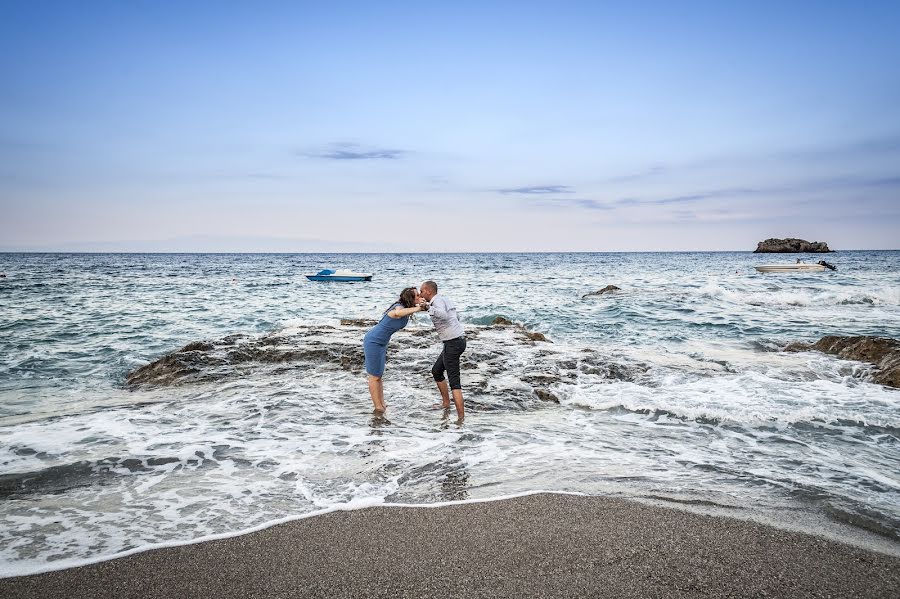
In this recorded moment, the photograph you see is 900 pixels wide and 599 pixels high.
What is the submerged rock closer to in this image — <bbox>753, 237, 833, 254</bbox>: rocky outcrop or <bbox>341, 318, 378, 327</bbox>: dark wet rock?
<bbox>341, 318, 378, 327</bbox>: dark wet rock

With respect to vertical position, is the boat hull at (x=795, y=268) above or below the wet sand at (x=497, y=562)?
above

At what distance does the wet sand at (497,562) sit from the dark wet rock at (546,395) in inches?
197

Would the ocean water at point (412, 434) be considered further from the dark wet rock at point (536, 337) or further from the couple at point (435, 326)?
the couple at point (435, 326)

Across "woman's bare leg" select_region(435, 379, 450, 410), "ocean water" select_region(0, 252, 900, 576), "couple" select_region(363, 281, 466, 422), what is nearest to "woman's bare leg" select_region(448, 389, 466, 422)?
"couple" select_region(363, 281, 466, 422)

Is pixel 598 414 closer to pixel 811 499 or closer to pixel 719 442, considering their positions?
pixel 719 442

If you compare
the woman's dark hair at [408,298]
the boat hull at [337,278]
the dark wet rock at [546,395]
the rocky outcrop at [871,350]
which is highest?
the woman's dark hair at [408,298]

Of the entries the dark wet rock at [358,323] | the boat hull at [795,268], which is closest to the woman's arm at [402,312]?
the dark wet rock at [358,323]

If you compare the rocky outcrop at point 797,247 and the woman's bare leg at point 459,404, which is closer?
the woman's bare leg at point 459,404

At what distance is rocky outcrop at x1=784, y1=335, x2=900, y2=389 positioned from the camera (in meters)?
10.6

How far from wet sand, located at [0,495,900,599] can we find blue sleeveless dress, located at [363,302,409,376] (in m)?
4.04

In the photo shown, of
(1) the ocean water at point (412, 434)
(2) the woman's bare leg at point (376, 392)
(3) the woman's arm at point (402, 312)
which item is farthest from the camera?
(2) the woman's bare leg at point (376, 392)

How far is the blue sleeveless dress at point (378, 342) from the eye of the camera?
330 inches

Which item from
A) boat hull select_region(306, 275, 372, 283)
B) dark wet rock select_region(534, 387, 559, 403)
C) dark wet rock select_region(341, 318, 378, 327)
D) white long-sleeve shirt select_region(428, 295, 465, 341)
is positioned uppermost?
white long-sleeve shirt select_region(428, 295, 465, 341)

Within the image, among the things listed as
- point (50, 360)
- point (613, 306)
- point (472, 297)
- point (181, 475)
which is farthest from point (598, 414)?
point (472, 297)
